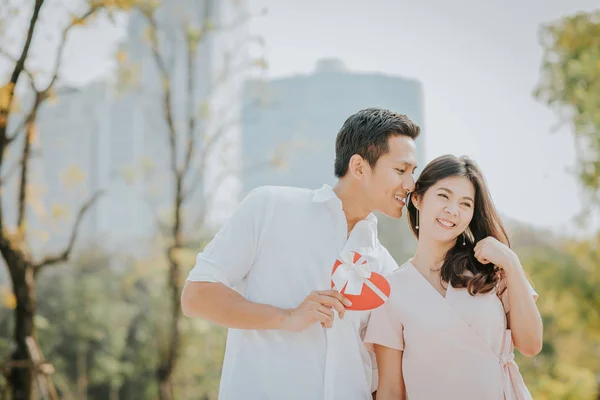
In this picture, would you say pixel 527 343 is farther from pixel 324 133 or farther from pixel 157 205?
pixel 324 133

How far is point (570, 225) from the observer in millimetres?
8070

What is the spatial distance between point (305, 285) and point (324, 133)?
1294 cm

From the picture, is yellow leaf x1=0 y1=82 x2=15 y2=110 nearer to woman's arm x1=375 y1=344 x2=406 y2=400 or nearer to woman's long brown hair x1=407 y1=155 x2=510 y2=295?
woman's long brown hair x1=407 y1=155 x2=510 y2=295

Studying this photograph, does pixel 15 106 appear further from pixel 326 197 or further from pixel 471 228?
pixel 471 228

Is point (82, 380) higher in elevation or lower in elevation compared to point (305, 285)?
lower

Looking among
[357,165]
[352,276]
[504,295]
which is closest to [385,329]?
[352,276]

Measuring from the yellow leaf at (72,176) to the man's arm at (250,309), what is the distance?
4583 millimetres

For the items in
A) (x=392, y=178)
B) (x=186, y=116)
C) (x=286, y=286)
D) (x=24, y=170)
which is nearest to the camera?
(x=286, y=286)

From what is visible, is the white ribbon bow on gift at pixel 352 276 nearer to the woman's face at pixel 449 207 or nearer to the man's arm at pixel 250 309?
the man's arm at pixel 250 309

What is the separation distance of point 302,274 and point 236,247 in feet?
0.67

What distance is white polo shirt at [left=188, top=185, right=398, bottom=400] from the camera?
1839 millimetres

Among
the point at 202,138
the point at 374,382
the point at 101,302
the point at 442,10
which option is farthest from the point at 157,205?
the point at 374,382

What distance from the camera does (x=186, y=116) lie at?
9.16 m

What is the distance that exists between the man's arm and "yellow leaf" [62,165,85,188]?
458cm
